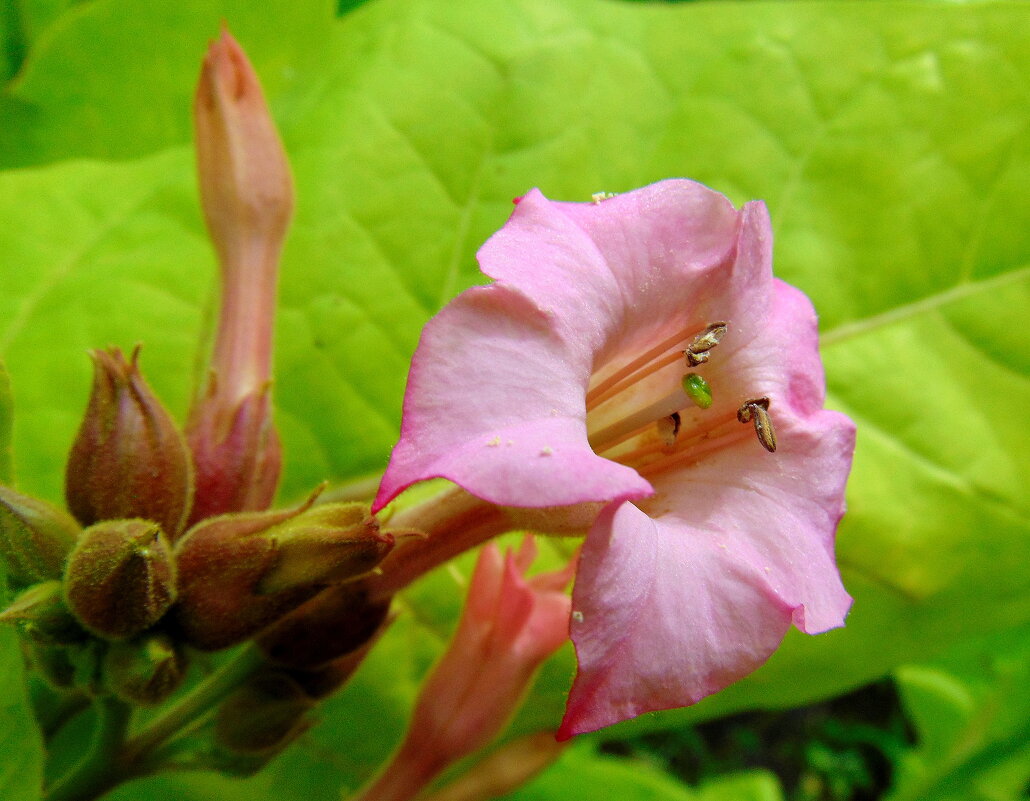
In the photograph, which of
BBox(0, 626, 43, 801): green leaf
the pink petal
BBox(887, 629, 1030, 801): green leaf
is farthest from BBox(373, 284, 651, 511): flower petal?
BBox(887, 629, 1030, 801): green leaf

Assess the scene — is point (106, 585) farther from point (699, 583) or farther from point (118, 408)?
point (699, 583)

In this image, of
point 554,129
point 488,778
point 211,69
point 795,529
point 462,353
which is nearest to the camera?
point 462,353

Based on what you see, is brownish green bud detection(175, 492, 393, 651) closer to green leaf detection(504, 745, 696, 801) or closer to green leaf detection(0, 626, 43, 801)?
green leaf detection(0, 626, 43, 801)

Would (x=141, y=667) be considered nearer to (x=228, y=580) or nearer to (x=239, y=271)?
(x=228, y=580)

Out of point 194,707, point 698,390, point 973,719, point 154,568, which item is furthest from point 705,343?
point 973,719

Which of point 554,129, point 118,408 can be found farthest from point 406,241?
point 118,408

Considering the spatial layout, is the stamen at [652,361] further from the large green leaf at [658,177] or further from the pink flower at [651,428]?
the large green leaf at [658,177]
